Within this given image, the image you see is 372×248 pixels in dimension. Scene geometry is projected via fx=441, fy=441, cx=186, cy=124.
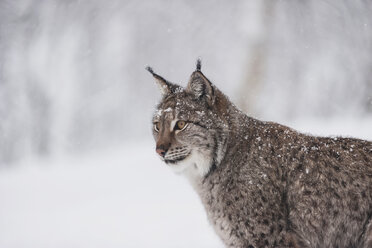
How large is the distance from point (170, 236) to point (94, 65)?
9612mm

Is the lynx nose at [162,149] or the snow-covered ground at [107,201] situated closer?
the lynx nose at [162,149]

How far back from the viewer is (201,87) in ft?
13.9

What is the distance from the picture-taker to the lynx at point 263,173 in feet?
12.2

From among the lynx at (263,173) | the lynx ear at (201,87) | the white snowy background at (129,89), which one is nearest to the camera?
the lynx at (263,173)

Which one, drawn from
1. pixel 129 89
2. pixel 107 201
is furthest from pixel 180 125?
pixel 129 89

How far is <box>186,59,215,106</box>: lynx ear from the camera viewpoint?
13.8ft

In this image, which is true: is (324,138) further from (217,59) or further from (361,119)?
(217,59)

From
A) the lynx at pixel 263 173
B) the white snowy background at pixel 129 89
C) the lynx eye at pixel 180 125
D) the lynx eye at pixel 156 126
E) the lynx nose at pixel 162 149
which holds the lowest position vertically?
the lynx at pixel 263 173

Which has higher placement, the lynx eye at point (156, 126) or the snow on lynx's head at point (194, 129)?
the lynx eye at point (156, 126)

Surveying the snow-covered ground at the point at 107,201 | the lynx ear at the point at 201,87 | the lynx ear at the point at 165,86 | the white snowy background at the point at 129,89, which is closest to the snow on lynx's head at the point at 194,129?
the lynx ear at the point at 201,87

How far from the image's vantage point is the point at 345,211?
12.1ft

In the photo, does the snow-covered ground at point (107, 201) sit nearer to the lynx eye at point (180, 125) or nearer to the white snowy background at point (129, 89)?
the white snowy background at point (129, 89)

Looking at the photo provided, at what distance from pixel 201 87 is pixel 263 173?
102 centimetres

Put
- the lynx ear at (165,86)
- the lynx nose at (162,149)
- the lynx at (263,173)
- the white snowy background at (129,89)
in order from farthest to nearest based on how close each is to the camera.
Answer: the white snowy background at (129,89) < the lynx ear at (165,86) < the lynx nose at (162,149) < the lynx at (263,173)
